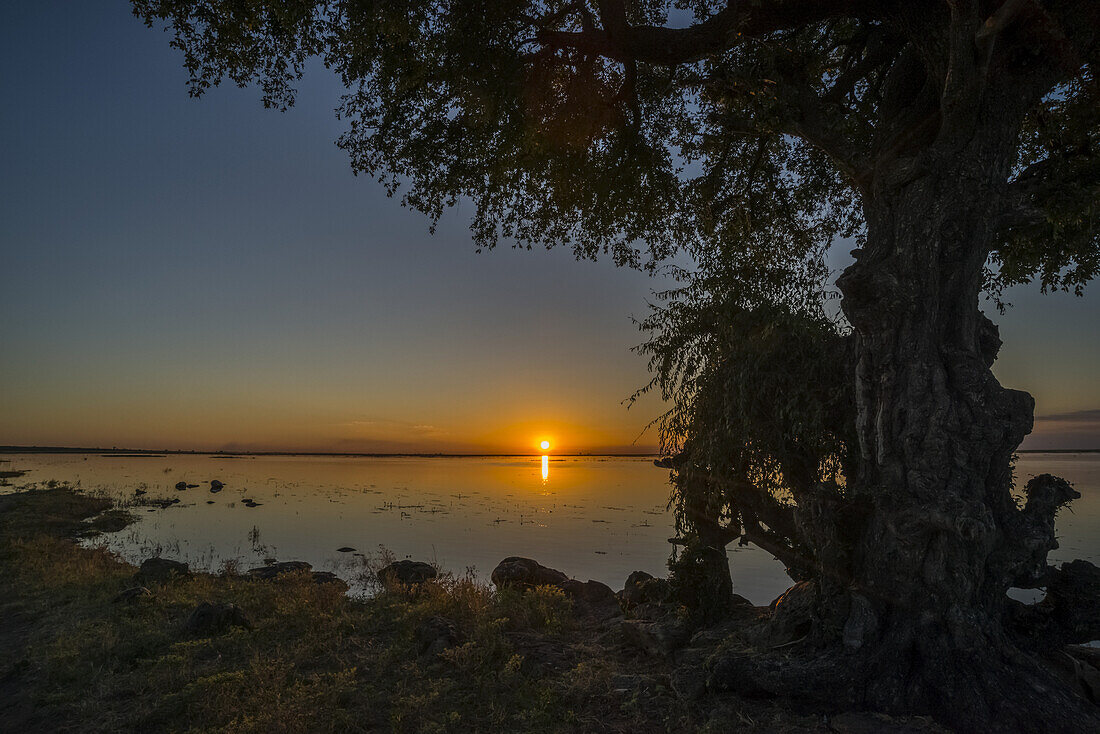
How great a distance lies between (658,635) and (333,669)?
4564 millimetres

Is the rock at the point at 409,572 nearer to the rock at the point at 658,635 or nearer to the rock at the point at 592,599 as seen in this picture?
the rock at the point at 592,599

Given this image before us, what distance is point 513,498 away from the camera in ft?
141

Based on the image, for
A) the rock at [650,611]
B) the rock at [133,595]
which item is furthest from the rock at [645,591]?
the rock at [133,595]

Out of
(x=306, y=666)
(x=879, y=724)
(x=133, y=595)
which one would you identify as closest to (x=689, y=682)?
(x=879, y=724)

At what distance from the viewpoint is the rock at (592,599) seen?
36.6 feet

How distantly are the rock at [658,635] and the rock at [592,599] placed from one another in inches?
90.2

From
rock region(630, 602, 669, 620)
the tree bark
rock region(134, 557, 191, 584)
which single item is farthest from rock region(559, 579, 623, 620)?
rock region(134, 557, 191, 584)

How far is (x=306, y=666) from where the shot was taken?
786 cm

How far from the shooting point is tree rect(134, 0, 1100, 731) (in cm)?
634

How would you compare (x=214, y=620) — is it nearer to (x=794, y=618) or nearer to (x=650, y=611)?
(x=650, y=611)

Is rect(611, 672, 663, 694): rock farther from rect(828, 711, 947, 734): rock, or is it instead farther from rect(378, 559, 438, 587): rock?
rect(378, 559, 438, 587): rock

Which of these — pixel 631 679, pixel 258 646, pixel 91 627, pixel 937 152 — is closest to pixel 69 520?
pixel 91 627

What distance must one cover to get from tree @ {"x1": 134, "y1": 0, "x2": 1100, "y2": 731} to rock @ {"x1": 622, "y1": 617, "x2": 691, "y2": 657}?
150 cm

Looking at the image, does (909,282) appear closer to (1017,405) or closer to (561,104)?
(1017,405)
